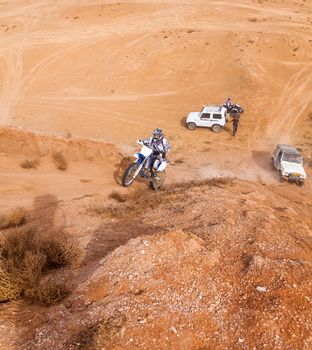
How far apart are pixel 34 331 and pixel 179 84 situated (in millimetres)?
23499

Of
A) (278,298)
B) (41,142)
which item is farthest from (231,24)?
(278,298)

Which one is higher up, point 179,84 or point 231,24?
point 231,24

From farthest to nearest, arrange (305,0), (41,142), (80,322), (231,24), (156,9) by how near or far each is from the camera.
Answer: (305,0) < (156,9) < (231,24) < (41,142) < (80,322)

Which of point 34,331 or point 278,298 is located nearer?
point 34,331

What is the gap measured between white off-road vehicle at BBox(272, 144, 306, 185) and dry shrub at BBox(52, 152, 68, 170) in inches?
348

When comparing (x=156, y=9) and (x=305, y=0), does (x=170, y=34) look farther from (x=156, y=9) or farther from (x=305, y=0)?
(x=305, y=0)

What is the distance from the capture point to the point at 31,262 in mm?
6848

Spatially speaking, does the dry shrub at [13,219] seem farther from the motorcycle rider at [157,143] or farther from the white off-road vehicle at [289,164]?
the white off-road vehicle at [289,164]

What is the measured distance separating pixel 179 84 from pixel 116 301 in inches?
905

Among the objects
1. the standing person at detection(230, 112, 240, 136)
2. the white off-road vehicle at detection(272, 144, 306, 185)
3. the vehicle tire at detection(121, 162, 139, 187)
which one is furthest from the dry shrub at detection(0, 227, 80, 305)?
the standing person at detection(230, 112, 240, 136)

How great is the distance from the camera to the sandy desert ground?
19.7ft

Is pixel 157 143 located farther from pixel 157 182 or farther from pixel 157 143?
pixel 157 182

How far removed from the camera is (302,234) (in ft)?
32.1

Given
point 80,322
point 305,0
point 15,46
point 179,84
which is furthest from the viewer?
point 305,0
